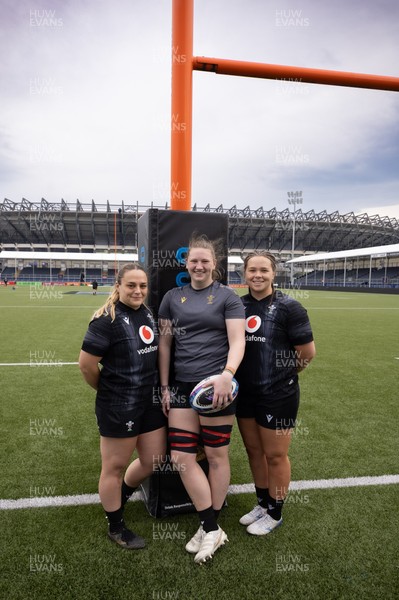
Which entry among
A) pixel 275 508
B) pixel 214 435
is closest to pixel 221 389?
pixel 214 435

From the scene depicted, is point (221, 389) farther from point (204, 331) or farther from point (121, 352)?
point (121, 352)

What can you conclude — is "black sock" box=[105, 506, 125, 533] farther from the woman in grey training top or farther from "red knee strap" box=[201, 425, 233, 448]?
"red knee strap" box=[201, 425, 233, 448]

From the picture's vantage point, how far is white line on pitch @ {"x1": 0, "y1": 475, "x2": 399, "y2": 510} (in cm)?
292

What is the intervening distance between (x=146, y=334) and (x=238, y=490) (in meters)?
1.69

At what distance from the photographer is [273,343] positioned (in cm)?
256

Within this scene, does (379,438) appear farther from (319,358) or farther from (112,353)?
(319,358)

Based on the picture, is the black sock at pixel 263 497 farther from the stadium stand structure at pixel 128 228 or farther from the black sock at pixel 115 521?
the stadium stand structure at pixel 128 228

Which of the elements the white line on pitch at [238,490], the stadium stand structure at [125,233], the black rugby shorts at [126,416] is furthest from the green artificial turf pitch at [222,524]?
the stadium stand structure at [125,233]

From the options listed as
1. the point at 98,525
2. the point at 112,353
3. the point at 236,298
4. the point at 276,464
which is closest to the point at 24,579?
the point at 98,525

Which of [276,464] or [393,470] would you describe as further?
[393,470]

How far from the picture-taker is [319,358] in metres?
7.94

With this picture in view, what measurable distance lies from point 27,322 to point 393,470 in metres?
11.9

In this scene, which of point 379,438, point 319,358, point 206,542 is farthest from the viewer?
point 319,358

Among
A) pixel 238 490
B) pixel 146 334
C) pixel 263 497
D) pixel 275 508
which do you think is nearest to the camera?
pixel 146 334
